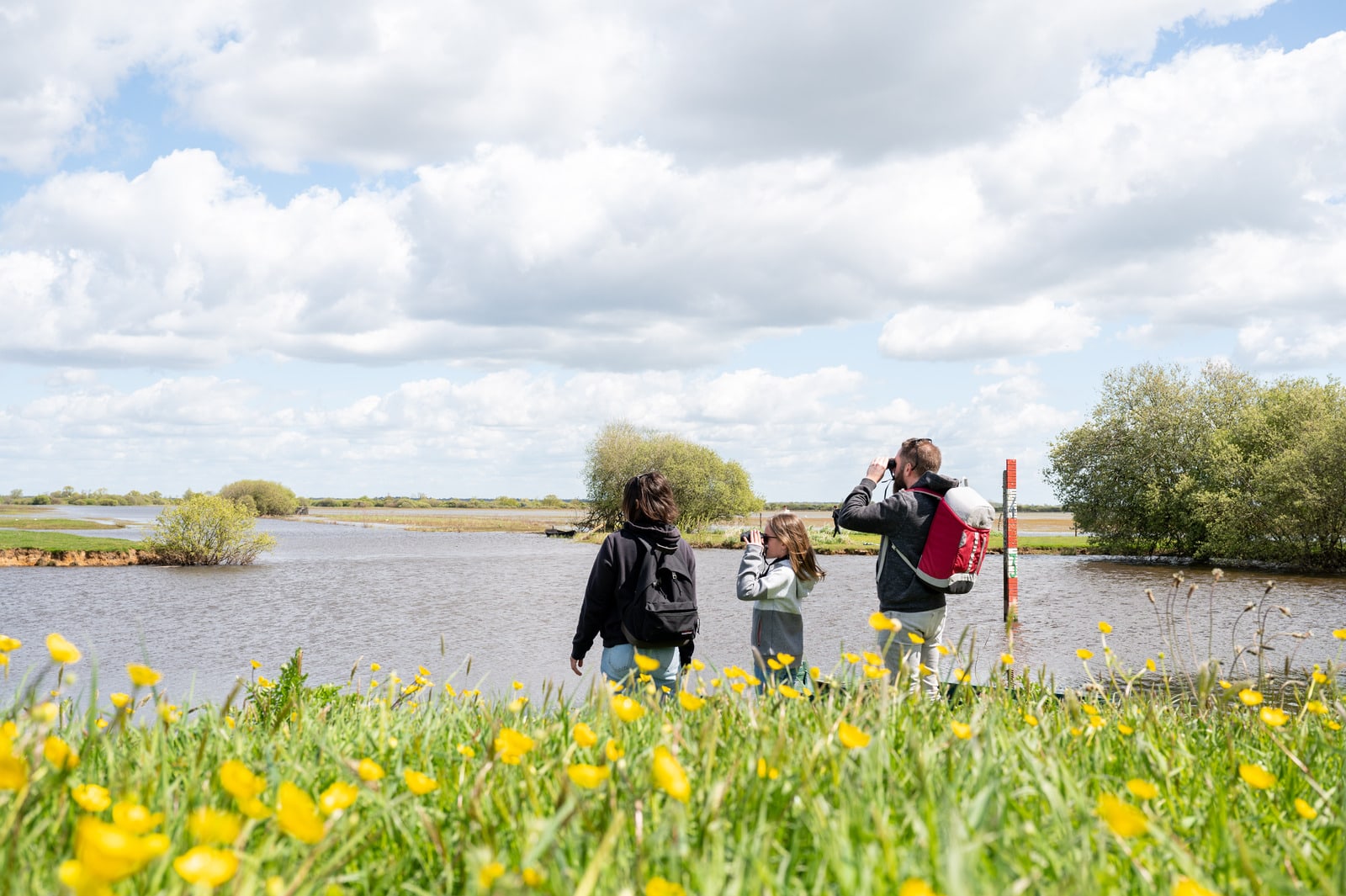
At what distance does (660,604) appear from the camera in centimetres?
580

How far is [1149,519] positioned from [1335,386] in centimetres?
926

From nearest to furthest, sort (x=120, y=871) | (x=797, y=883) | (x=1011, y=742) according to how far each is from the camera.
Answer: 1. (x=120, y=871)
2. (x=797, y=883)
3. (x=1011, y=742)

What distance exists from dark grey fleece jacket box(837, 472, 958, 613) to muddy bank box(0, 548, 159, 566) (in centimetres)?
3092

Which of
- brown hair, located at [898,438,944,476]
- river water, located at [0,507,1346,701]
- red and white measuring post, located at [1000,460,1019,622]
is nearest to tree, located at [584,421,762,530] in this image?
river water, located at [0,507,1346,701]

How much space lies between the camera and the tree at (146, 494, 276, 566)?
29.9 m

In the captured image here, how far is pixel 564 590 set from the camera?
24188 millimetres

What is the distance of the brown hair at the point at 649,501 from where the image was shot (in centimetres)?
583

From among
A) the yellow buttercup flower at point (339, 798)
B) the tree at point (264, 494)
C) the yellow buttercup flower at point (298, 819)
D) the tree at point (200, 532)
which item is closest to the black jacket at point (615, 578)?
the yellow buttercup flower at point (339, 798)

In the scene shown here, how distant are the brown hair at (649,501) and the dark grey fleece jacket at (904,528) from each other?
1.19 metres

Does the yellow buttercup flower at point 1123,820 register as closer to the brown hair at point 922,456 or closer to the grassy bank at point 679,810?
the grassy bank at point 679,810

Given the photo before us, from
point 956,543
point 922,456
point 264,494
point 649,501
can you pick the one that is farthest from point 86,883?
point 264,494

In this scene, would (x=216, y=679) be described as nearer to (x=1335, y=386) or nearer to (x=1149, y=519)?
(x=1149, y=519)

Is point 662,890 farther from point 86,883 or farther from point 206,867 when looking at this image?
point 86,883

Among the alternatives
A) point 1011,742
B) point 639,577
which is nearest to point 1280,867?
point 1011,742
